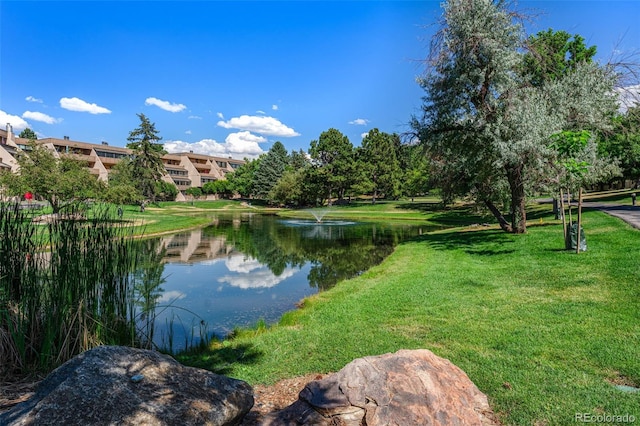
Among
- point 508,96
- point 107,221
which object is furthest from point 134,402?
point 508,96

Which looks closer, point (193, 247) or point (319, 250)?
point (319, 250)

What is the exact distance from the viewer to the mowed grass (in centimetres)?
421

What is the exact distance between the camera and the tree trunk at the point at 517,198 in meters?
14.7

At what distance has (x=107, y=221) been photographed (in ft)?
20.7

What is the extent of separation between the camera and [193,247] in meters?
21.8

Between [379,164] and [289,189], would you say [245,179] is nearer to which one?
[289,189]

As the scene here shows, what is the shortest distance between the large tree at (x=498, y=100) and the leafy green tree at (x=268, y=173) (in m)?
57.4

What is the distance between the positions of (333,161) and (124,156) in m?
43.5

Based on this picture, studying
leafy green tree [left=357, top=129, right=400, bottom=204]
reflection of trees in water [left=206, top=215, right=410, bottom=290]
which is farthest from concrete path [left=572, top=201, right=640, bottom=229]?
leafy green tree [left=357, top=129, right=400, bottom=204]

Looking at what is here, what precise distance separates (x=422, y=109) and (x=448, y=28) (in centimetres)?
337

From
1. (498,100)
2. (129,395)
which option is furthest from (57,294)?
(498,100)

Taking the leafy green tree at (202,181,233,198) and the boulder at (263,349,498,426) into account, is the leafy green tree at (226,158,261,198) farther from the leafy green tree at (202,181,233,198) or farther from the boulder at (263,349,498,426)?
the boulder at (263,349,498,426)

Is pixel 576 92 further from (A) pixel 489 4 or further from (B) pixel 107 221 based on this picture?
(B) pixel 107 221

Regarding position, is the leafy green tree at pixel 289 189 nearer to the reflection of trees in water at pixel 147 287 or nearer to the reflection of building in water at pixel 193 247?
the reflection of building in water at pixel 193 247
